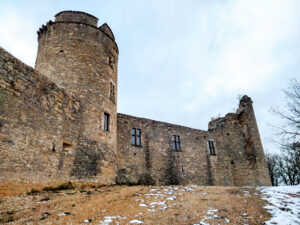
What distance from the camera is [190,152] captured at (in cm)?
1825

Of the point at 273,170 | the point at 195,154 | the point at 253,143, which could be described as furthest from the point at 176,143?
the point at 273,170

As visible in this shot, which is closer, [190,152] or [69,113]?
[69,113]

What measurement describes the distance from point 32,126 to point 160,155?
10.1m

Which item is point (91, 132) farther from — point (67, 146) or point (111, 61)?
point (111, 61)

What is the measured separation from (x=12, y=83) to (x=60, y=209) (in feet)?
15.7

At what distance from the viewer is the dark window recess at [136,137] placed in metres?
15.6

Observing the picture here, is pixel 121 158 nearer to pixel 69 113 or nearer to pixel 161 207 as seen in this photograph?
pixel 69 113

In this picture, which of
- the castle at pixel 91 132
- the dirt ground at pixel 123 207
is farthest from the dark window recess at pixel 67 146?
the dirt ground at pixel 123 207

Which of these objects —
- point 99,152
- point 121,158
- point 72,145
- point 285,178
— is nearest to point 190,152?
point 121,158

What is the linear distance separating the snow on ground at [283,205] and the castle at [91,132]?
7.24m

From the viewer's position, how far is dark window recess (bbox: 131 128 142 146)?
1560cm

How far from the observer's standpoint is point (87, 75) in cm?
1218

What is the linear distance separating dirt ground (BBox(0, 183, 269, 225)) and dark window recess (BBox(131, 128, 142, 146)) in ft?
21.3

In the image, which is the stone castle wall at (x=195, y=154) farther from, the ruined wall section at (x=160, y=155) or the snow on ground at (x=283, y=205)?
the snow on ground at (x=283, y=205)
